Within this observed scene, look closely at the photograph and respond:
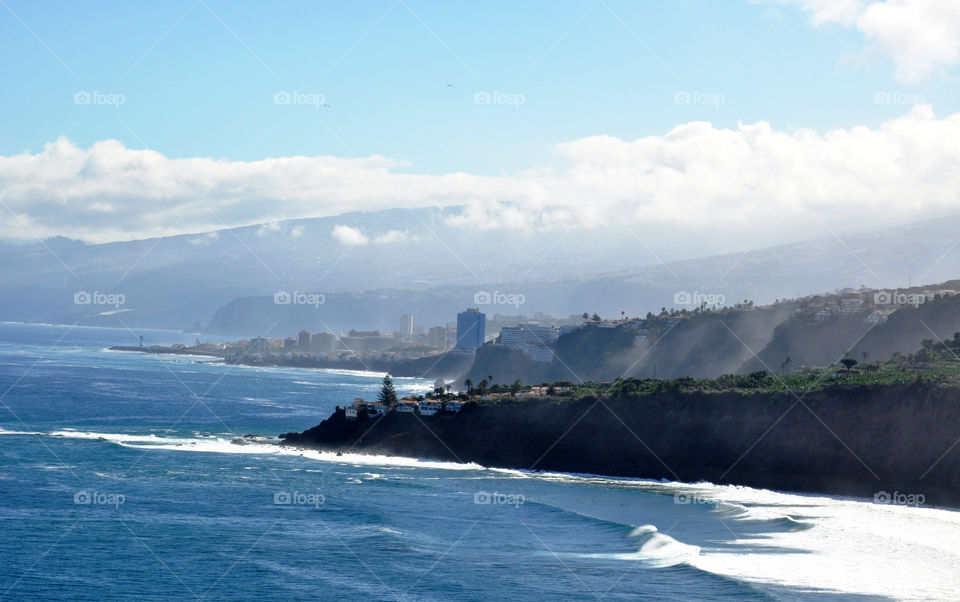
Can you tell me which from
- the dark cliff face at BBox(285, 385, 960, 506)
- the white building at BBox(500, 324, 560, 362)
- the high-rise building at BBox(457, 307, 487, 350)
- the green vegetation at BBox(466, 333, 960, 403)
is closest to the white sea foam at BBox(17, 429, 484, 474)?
the dark cliff face at BBox(285, 385, 960, 506)

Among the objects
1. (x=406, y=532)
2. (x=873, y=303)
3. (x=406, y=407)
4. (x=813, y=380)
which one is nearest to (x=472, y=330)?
(x=873, y=303)

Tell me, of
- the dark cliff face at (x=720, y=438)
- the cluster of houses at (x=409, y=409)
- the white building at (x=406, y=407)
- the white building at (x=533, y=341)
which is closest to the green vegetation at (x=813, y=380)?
the dark cliff face at (x=720, y=438)

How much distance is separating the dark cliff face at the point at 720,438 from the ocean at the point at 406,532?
2.60 metres

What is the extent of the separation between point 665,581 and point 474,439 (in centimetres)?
3486

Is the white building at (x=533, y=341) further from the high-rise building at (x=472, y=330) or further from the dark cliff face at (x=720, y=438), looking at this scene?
the dark cliff face at (x=720, y=438)

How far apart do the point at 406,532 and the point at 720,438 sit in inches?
1081

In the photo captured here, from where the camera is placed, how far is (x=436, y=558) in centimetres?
3884

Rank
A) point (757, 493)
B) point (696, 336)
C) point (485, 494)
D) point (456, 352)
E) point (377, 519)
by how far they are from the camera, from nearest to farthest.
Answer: point (377, 519), point (485, 494), point (757, 493), point (696, 336), point (456, 352)

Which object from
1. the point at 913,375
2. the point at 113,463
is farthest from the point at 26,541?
the point at 913,375

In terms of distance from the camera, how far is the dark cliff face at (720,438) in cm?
5741

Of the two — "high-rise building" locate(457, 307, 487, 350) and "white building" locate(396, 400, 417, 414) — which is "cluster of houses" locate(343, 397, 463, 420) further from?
"high-rise building" locate(457, 307, 487, 350)

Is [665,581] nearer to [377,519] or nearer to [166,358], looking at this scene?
[377,519]

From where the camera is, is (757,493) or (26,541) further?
(757,493)

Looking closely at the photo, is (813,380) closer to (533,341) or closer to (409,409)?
(409,409)
